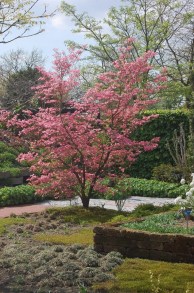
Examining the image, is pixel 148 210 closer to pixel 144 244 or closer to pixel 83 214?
pixel 83 214

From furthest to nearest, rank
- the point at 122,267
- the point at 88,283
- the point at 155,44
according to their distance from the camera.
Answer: the point at 155,44 < the point at 122,267 < the point at 88,283

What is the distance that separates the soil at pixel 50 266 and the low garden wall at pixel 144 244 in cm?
18

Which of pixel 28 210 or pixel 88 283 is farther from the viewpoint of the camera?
pixel 28 210

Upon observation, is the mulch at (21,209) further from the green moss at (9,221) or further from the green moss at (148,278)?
the green moss at (148,278)

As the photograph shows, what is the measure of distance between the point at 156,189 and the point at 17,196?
381cm

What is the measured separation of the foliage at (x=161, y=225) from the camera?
285 inches

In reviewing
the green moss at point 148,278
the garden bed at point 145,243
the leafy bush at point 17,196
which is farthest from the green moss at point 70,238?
the leafy bush at point 17,196

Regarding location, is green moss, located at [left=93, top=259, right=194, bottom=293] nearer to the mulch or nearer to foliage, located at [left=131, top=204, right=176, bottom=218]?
foliage, located at [left=131, top=204, right=176, bottom=218]

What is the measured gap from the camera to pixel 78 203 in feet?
46.0

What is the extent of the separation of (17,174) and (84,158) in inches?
220

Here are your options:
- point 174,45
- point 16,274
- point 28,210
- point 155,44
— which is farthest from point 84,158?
point 174,45

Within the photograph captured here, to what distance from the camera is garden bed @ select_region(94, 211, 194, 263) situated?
677 cm

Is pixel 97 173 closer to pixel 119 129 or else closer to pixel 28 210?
pixel 119 129

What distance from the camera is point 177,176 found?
16406 millimetres
